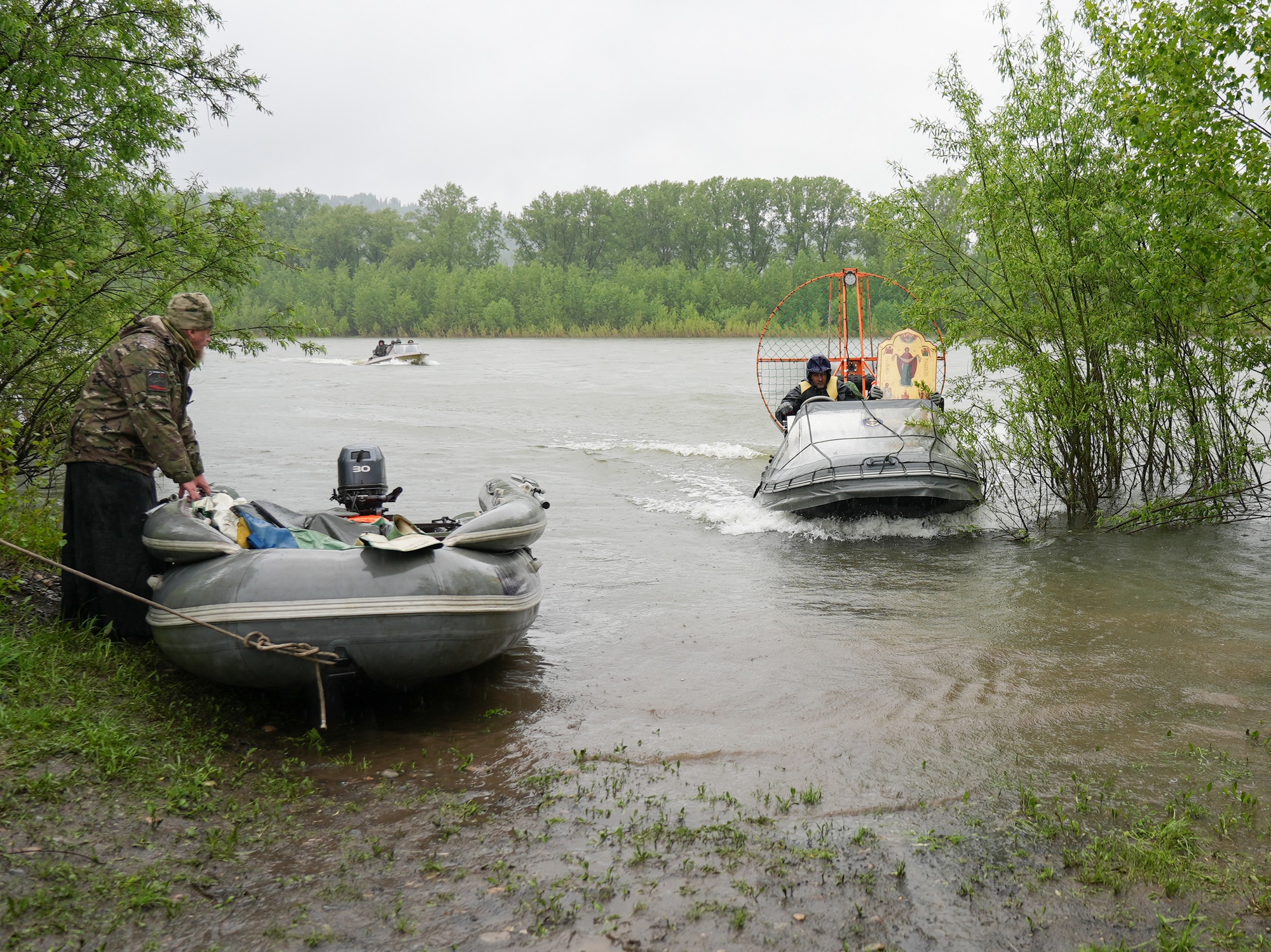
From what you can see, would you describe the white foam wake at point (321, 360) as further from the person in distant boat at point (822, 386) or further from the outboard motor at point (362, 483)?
the outboard motor at point (362, 483)

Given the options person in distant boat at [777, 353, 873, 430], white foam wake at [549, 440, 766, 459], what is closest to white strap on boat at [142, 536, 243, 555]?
person in distant boat at [777, 353, 873, 430]

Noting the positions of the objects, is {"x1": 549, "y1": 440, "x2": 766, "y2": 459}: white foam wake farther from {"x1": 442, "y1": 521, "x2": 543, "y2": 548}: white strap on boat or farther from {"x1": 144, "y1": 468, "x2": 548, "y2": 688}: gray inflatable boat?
{"x1": 144, "y1": 468, "x2": 548, "y2": 688}: gray inflatable boat

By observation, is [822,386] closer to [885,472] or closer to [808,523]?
[808,523]

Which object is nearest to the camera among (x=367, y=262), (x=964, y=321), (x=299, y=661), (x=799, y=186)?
(x=299, y=661)

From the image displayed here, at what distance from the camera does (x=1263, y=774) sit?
4086 mm

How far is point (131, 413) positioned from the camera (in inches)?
195

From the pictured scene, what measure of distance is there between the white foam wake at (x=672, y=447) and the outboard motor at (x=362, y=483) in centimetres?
1003

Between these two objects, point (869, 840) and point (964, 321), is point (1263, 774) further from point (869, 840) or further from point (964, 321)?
point (964, 321)

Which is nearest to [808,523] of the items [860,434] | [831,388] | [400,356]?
[860,434]

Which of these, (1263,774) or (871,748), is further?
(871,748)

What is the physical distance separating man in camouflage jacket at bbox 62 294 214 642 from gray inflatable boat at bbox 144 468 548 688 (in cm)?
24

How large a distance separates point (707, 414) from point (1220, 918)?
2033cm

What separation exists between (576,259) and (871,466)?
277 ft

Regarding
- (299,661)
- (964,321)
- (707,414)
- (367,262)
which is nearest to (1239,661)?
(964,321)
